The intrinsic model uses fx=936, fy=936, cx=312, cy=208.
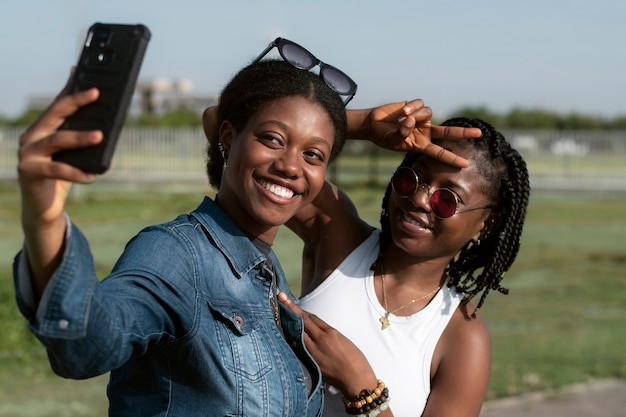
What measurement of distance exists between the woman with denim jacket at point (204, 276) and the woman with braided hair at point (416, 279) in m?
0.50

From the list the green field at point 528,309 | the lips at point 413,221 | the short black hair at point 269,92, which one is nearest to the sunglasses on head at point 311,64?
the short black hair at point 269,92

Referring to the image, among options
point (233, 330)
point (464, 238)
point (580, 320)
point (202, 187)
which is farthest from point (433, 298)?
point (202, 187)

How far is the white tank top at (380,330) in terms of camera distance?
2971 mm

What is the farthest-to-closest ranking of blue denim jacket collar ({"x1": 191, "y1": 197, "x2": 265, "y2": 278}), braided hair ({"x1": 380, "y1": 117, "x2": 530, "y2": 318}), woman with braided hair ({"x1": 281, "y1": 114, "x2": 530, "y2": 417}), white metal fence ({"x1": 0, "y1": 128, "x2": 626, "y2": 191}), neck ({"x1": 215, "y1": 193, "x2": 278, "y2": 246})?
white metal fence ({"x1": 0, "y1": 128, "x2": 626, "y2": 191}), braided hair ({"x1": 380, "y1": 117, "x2": 530, "y2": 318}), woman with braided hair ({"x1": 281, "y1": 114, "x2": 530, "y2": 417}), neck ({"x1": 215, "y1": 193, "x2": 278, "y2": 246}), blue denim jacket collar ({"x1": 191, "y1": 197, "x2": 265, "y2": 278})

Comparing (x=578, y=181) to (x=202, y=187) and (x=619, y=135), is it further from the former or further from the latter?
(x=202, y=187)

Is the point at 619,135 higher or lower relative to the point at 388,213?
lower

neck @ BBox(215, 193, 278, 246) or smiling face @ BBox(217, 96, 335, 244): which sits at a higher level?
smiling face @ BBox(217, 96, 335, 244)

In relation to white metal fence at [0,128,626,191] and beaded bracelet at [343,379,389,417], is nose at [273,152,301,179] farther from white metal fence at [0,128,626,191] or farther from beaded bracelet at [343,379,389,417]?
white metal fence at [0,128,626,191]

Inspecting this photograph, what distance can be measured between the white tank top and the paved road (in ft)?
9.62

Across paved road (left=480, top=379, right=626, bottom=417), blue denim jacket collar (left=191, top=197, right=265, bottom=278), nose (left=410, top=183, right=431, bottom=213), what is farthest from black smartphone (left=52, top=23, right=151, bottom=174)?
paved road (left=480, top=379, right=626, bottom=417)

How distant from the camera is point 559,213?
1923cm

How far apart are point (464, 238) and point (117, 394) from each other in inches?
58.7

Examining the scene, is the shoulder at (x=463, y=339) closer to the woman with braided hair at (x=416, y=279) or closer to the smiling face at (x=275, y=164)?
the woman with braided hair at (x=416, y=279)

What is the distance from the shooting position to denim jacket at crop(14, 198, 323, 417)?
5.46 feet
